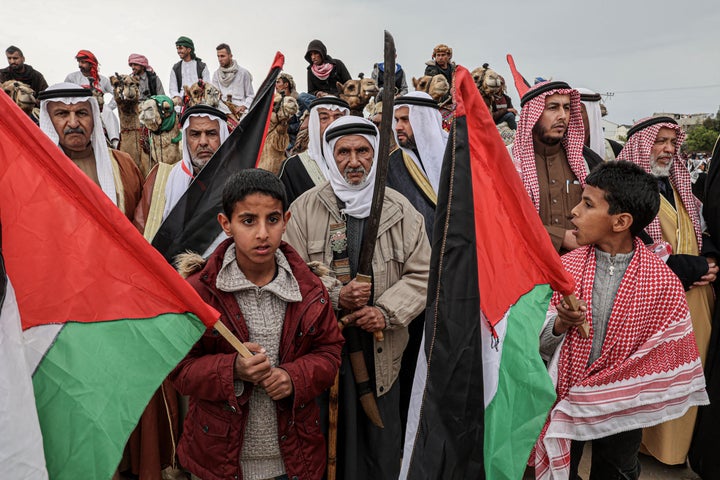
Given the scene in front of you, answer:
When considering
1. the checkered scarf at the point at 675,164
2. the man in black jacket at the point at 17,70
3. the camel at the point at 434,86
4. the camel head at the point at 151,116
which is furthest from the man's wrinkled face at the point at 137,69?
the checkered scarf at the point at 675,164

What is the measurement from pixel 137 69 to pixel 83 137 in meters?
7.23

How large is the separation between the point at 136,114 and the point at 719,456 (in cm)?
790

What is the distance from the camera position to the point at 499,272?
2.11 meters

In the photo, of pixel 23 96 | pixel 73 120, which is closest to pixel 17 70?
pixel 23 96

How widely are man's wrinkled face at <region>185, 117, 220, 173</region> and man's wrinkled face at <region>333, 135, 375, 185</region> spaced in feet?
4.37

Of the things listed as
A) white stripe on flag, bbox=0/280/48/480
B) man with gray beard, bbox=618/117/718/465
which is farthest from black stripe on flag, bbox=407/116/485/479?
man with gray beard, bbox=618/117/718/465

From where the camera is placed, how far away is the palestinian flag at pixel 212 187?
124 inches

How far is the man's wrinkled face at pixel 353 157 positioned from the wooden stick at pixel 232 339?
1363 millimetres

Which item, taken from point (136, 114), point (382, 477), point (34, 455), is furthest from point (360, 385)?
point (136, 114)

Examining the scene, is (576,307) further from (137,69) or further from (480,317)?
(137,69)

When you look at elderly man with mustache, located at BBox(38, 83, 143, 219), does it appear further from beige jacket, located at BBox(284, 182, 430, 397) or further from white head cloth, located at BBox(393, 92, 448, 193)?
white head cloth, located at BBox(393, 92, 448, 193)

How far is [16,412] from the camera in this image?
1.45m

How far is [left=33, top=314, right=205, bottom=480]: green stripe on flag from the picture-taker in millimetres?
1597

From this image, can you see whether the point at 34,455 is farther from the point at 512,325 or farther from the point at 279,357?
the point at 512,325
